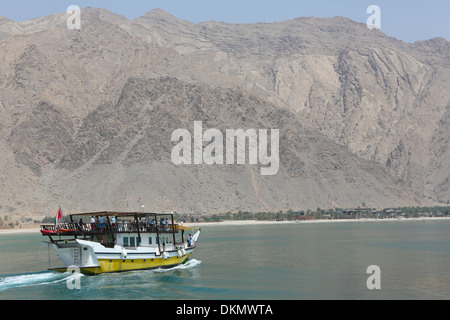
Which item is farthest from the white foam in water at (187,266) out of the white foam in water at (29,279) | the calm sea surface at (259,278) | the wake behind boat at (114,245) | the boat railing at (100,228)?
the white foam in water at (29,279)

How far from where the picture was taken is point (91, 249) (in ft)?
211

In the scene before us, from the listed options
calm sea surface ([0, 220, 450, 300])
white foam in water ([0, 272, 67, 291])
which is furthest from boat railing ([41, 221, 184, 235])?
white foam in water ([0, 272, 67, 291])

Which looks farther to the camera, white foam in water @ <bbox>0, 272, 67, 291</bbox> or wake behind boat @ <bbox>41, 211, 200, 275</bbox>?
wake behind boat @ <bbox>41, 211, 200, 275</bbox>

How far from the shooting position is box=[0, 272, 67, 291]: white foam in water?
198 feet

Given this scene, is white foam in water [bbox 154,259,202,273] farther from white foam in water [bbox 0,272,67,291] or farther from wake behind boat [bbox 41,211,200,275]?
white foam in water [bbox 0,272,67,291]

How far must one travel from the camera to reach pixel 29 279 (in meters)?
62.9

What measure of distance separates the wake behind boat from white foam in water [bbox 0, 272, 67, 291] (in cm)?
125

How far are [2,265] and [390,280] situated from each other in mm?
48225

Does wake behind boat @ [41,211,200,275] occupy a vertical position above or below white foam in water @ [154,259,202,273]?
above

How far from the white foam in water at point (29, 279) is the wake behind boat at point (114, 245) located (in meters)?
1.25

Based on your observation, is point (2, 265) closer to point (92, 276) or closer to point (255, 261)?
point (92, 276)

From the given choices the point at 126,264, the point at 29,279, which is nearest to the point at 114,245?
the point at 126,264

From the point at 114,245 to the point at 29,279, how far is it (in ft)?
29.9
